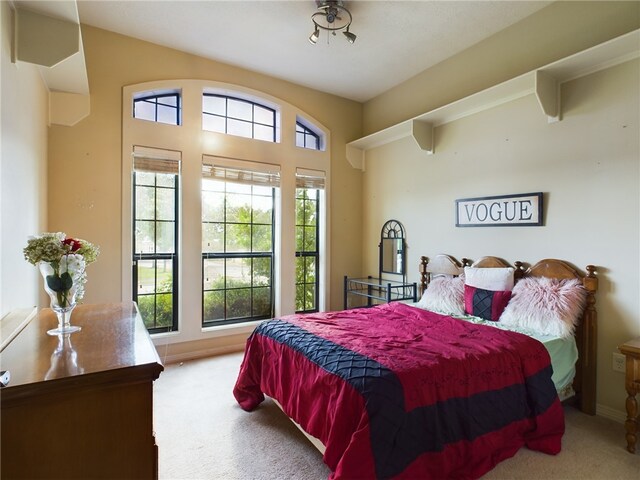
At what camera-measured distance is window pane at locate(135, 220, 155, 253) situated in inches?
133

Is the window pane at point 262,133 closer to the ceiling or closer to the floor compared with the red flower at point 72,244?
closer to the ceiling

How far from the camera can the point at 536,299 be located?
2.52 metres

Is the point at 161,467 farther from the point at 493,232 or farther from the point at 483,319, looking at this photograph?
the point at 493,232

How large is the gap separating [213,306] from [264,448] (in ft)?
6.47

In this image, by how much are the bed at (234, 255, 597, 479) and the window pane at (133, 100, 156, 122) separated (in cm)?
245

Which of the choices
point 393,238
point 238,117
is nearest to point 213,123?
point 238,117

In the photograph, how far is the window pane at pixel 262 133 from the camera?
4.00 meters

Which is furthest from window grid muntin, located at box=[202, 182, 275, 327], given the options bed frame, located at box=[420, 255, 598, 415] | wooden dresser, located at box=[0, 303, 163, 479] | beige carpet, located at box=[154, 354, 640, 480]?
bed frame, located at box=[420, 255, 598, 415]

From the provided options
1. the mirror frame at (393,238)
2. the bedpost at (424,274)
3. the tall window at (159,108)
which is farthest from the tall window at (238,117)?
the bedpost at (424,274)

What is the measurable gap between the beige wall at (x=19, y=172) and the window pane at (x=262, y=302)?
A: 79.2 inches

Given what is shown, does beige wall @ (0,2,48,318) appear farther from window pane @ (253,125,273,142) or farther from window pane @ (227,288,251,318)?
window pane @ (253,125,273,142)

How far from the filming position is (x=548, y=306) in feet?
7.97

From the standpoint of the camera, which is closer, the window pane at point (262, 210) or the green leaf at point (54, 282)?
the green leaf at point (54, 282)

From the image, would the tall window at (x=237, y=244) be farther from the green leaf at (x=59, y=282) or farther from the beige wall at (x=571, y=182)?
A: the green leaf at (x=59, y=282)
